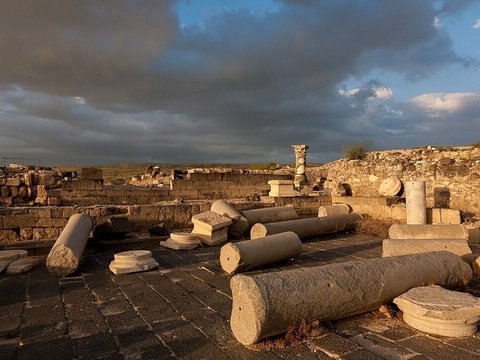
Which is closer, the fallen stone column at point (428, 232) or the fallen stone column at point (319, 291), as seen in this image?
the fallen stone column at point (319, 291)

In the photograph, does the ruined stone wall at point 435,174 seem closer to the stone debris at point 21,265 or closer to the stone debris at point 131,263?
the stone debris at point 131,263

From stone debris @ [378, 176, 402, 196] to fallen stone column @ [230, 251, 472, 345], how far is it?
Answer: 334 inches

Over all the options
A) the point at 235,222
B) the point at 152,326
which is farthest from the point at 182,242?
the point at 152,326

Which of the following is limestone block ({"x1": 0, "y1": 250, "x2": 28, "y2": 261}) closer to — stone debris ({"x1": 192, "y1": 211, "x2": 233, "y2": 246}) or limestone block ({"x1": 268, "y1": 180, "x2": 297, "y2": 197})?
stone debris ({"x1": 192, "y1": 211, "x2": 233, "y2": 246})

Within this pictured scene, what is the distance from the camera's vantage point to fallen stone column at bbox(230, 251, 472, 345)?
11.6ft

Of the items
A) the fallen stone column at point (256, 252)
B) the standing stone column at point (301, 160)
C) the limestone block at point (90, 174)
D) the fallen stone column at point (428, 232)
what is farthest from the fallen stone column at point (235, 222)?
the standing stone column at point (301, 160)

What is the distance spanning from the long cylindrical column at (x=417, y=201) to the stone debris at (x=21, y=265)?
9.24 m

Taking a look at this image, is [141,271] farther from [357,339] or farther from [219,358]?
[357,339]

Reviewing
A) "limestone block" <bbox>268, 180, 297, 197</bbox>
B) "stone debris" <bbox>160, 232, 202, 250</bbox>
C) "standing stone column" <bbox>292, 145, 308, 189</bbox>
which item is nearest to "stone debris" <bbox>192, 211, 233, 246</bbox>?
"stone debris" <bbox>160, 232, 202, 250</bbox>

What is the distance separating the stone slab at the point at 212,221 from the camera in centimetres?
884

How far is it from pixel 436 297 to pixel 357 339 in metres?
1.15

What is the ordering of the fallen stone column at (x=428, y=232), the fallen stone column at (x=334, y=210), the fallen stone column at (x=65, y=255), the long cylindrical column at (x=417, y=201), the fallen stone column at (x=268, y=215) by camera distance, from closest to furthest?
1. the fallen stone column at (x=65, y=255)
2. the fallen stone column at (x=428, y=232)
3. the long cylindrical column at (x=417, y=201)
4. the fallen stone column at (x=268, y=215)
5. the fallen stone column at (x=334, y=210)

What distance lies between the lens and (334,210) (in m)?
11.8

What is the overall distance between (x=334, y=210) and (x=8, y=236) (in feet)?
30.0
